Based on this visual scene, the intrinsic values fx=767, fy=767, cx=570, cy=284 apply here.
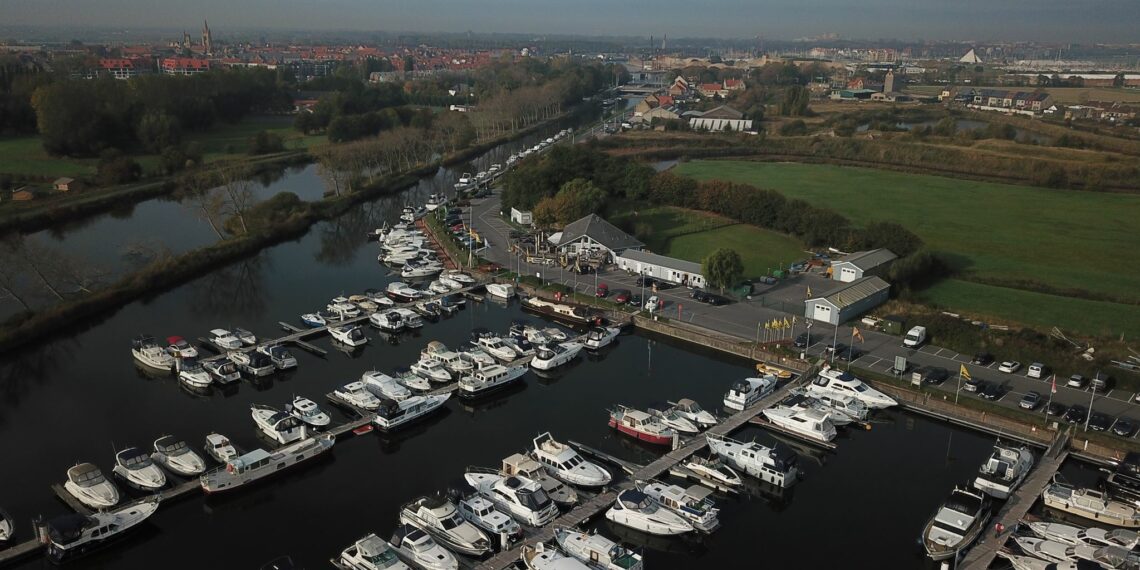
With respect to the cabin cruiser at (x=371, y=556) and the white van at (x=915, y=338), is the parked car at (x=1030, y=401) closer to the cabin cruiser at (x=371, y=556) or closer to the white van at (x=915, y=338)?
the white van at (x=915, y=338)

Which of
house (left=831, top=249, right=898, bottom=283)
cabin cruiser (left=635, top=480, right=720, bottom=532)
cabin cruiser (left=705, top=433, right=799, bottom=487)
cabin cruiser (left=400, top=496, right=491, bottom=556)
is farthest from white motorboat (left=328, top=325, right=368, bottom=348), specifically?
house (left=831, top=249, right=898, bottom=283)

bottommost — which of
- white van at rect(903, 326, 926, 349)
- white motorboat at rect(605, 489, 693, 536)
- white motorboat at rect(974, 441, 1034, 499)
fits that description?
white motorboat at rect(605, 489, 693, 536)

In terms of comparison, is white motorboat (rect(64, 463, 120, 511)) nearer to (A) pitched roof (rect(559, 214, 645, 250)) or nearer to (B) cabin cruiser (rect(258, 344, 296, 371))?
(B) cabin cruiser (rect(258, 344, 296, 371))

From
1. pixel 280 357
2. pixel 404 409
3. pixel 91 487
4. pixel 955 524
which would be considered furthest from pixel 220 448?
pixel 955 524

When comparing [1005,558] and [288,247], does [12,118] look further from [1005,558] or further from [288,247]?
[1005,558]

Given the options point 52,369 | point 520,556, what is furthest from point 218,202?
point 520,556

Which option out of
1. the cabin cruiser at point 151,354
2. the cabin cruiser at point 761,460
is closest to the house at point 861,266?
the cabin cruiser at point 761,460
